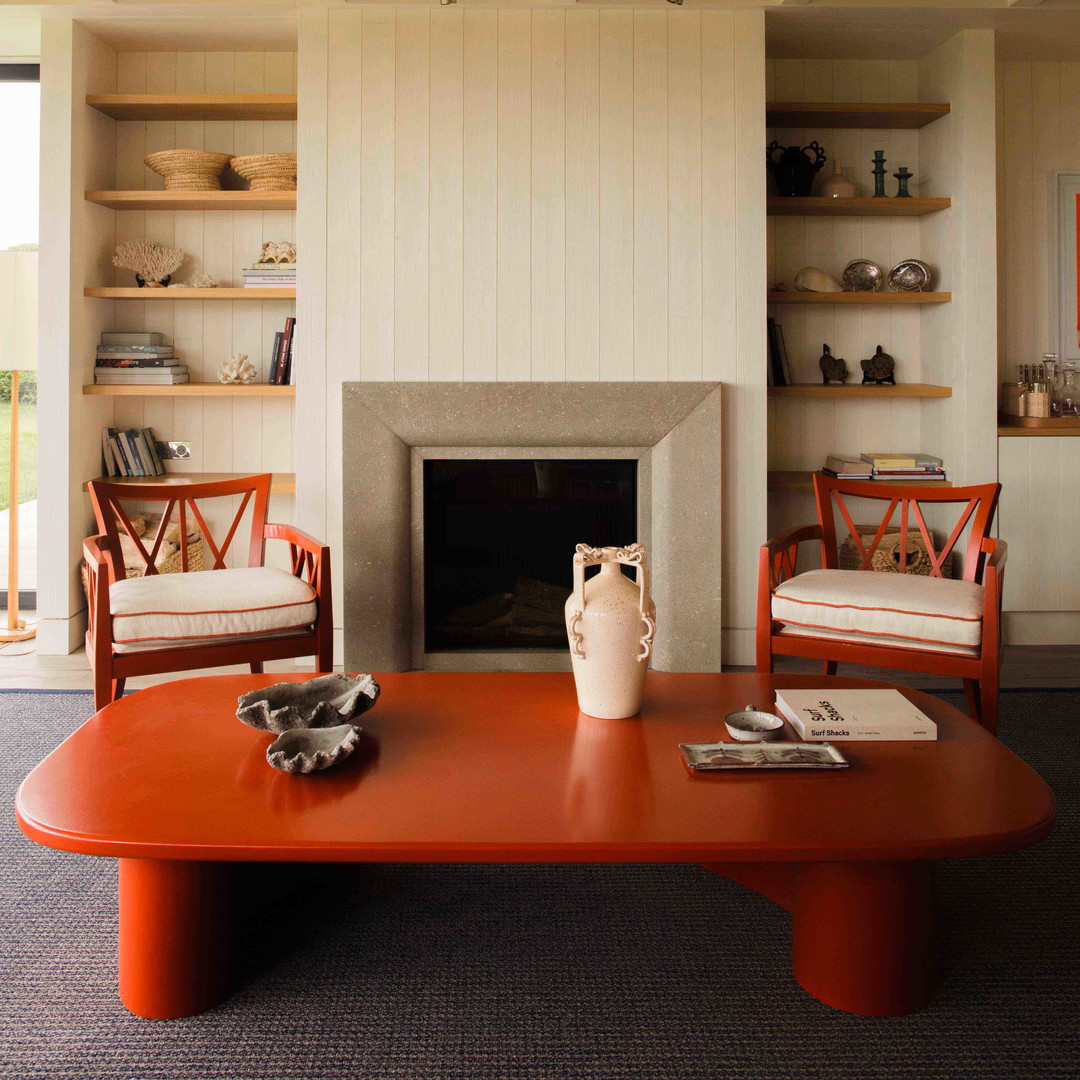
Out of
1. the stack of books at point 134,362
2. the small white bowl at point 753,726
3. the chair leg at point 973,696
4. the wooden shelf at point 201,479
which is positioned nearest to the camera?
the small white bowl at point 753,726

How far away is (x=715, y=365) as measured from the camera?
378cm

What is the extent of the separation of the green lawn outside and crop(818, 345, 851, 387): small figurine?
11.7 ft

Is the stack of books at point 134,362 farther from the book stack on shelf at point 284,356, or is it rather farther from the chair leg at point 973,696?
the chair leg at point 973,696

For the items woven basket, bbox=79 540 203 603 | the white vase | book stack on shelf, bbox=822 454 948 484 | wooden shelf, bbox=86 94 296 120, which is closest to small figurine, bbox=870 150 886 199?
the white vase

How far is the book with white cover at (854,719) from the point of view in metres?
1.87

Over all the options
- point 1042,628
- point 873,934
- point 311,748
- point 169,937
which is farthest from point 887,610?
point 169,937

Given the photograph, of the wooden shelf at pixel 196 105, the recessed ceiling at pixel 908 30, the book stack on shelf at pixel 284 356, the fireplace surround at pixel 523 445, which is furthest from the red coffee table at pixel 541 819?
the recessed ceiling at pixel 908 30

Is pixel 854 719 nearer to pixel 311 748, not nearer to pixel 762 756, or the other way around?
pixel 762 756

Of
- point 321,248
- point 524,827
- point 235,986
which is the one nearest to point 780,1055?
point 524,827

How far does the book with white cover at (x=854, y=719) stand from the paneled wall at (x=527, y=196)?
2.02 meters

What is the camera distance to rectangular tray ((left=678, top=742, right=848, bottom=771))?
170 centimetres

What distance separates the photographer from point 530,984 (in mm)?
1692

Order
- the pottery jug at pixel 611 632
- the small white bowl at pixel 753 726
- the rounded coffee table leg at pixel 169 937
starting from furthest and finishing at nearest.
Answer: the pottery jug at pixel 611 632
the small white bowl at pixel 753 726
the rounded coffee table leg at pixel 169 937

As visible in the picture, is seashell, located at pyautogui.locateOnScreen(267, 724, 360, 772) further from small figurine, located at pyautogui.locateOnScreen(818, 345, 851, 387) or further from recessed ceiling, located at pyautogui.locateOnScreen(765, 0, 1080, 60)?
recessed ceiling, located at pyautogui.locateOnScreen(765, 0, 1080, 60)
